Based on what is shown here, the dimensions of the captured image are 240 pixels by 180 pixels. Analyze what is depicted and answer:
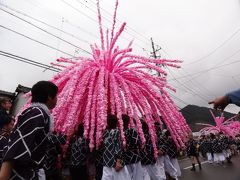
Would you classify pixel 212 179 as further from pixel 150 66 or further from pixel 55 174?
pixel 55 174

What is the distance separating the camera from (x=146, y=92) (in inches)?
214

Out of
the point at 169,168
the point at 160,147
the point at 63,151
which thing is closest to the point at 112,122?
the point at 63,151

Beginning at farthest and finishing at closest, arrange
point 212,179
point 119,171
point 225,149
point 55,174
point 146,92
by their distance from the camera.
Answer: point 225,149
point 212,179
point 146,92
point 55,174
point 119,171

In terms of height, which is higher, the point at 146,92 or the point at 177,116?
the point at 146,92

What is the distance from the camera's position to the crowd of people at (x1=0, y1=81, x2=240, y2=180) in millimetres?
2082

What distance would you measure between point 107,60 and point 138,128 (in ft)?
5.67

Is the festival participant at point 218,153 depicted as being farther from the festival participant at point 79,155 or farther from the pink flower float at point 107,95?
the festival participant at point 79,155

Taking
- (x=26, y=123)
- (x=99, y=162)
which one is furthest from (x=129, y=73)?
(x=26, y=123)

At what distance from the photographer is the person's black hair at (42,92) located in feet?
8.13

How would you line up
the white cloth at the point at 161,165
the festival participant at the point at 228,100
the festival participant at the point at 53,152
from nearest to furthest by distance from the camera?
the festival participant at the point at 228,100
the festival participant at the point at 53,152
the white cloth at the point at 161,165

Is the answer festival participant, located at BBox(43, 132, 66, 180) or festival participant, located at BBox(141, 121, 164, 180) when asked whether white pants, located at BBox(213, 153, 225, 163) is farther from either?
festival participant, located at BBox(43, 132, 66, 180)

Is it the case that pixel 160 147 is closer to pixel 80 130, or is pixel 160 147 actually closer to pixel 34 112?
pixel 80 130

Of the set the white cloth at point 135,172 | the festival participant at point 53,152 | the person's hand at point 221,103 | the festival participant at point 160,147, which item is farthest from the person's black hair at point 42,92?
the festival participant at point 160,147

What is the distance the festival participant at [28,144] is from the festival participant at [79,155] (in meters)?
2.46
